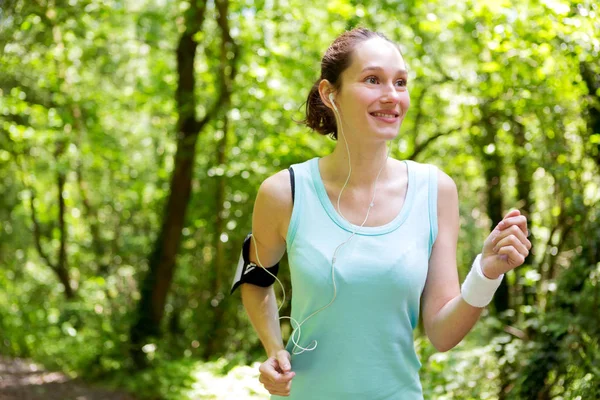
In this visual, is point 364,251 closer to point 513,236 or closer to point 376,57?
point 513,236

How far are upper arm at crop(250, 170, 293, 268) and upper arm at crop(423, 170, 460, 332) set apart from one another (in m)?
0.44

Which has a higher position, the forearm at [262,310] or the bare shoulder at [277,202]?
the bare shoulder at [277,202]

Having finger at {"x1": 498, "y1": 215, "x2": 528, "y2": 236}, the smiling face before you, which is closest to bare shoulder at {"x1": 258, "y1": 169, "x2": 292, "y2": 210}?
the smiling face

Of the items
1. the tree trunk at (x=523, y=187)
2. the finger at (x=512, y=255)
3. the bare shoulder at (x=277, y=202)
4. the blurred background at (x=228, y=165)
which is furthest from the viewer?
the tree trunk at (x=523, y=187)

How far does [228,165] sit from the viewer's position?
779 cm

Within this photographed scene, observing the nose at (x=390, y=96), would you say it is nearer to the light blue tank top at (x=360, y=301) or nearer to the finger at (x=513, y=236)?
the light blue tank top at (x=360, y=301)

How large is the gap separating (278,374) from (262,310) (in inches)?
14.1

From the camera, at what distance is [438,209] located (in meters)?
2.17

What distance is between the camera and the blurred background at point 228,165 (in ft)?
16.6

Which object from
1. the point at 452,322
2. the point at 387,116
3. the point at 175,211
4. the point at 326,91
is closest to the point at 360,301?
the point at 452,322

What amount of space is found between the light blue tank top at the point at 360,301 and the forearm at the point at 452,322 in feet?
0.22

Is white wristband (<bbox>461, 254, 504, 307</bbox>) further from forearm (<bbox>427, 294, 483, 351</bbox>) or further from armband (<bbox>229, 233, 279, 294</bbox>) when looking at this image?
armband (<bbox>229, 233, 279, 294</bbox>)

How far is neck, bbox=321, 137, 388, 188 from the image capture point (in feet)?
7.32

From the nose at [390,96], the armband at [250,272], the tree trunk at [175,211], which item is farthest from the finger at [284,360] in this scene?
the tree trunk at [175,211]
